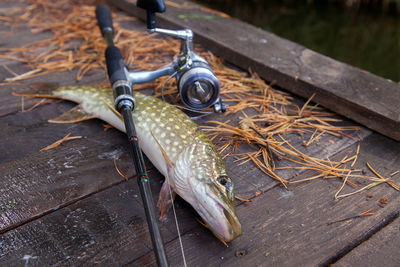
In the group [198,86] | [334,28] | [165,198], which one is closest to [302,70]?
[198,86]

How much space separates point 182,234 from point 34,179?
0.75 metres

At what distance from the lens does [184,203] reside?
154 centimetres

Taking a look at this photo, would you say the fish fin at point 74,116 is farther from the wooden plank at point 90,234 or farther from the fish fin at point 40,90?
the wooden plank at point 90,234

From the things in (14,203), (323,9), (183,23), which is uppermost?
(183,23)

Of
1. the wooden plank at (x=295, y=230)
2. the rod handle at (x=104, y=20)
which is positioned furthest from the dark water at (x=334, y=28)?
A: the wooden plank at (x=295, y=230)

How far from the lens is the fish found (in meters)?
1.37

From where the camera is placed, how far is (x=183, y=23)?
9.98 ft

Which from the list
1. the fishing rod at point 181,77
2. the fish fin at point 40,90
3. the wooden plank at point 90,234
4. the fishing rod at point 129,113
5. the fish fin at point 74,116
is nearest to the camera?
the fishing rod at point 129,113

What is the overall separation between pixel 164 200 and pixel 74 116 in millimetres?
879

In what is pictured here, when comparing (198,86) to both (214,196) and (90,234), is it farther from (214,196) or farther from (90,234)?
(90,234)

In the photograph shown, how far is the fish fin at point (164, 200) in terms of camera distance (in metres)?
1.48

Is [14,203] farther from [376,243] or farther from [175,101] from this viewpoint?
[376,243]

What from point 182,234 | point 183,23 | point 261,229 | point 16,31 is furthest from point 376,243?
point 16,31

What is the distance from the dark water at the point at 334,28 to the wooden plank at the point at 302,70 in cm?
307
